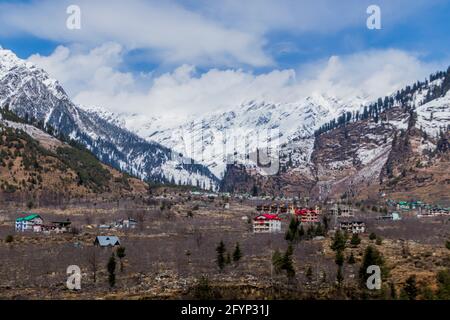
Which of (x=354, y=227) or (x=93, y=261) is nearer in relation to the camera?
(x=93, y=261)

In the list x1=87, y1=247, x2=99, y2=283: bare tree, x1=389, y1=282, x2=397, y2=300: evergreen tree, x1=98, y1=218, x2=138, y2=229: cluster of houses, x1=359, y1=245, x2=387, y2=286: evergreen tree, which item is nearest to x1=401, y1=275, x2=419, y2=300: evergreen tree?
x1=389, y1=282, x2=397, y2=300: evergreen tree

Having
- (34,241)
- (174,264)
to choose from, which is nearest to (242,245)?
(174,264)

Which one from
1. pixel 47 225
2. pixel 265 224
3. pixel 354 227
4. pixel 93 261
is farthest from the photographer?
pixel 265 224

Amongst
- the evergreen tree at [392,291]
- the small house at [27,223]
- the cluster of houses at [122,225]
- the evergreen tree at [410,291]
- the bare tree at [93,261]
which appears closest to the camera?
the evergreen tree at [392,291]

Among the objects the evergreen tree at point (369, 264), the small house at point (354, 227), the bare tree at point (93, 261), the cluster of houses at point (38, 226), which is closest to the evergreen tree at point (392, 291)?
the evergreen tree at point (369, 264)

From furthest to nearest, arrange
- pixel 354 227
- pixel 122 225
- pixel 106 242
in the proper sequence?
pixel 122 225, pixel 354 227, pixel 106 242

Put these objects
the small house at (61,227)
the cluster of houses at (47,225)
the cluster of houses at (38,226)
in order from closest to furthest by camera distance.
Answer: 1. the small house at (61,227)
2. the cluster of houses at (38,226)
3. the cluster of houses at (47,225)

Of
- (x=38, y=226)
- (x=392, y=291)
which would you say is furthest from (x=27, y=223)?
(x=392, y=291)

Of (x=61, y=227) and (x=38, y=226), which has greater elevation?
(x=38, y=226)

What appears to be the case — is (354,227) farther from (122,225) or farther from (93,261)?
(93,261)

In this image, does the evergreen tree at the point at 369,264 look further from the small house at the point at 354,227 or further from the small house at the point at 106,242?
the small house at the point at 354,227

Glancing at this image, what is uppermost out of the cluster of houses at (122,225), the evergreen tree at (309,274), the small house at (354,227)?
the cluster of houses at (122,225)
